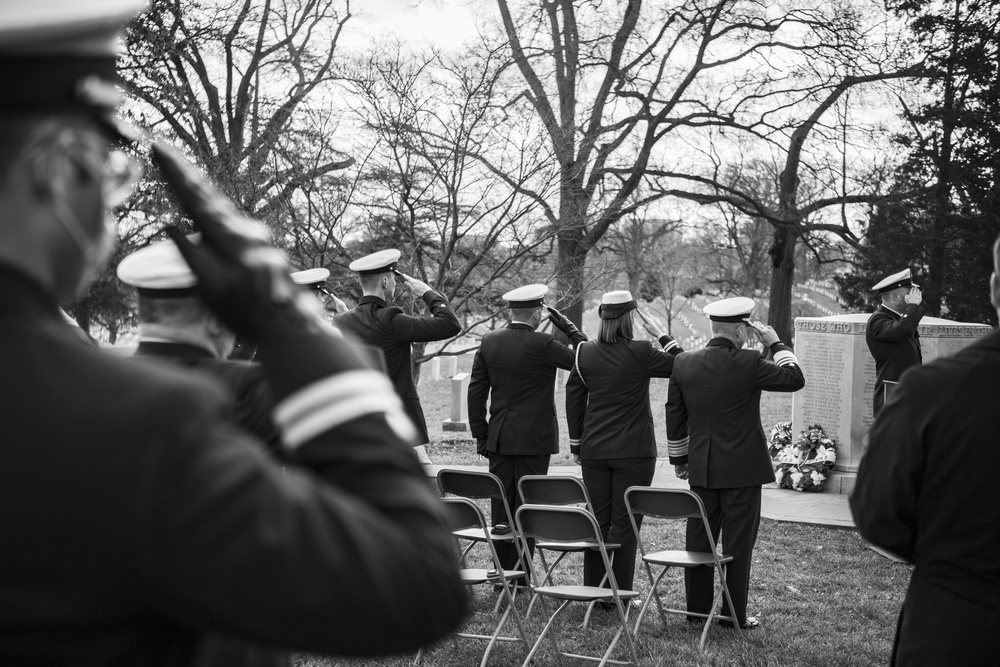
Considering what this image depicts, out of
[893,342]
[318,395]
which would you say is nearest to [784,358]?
[893,342]

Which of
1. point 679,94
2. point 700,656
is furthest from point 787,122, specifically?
point 700,656

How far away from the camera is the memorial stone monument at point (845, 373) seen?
11.3 metres

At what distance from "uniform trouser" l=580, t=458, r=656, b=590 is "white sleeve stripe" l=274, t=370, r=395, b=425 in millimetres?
6208

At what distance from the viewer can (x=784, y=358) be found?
22.5 feet

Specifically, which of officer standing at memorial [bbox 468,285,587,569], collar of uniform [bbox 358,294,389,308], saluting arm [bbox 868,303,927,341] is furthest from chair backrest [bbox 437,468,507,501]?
saluting arm [bbox 868,303,927,341]

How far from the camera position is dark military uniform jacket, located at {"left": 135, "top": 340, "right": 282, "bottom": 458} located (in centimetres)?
200

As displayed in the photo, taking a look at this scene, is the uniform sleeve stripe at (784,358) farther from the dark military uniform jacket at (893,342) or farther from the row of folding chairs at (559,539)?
the dark military uniform jacket at (893,342)

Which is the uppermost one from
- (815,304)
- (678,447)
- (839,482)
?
(815,304)

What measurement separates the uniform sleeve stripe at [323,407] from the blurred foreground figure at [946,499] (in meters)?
2.06

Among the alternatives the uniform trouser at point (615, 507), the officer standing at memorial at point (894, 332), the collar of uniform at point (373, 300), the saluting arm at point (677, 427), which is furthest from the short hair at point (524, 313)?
the officer standing at memorial at point (894, 332)

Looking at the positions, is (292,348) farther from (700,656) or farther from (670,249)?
(670,249)

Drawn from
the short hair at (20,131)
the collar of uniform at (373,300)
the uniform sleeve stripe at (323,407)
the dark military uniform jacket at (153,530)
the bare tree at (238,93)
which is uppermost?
the bare tree at (238,93)

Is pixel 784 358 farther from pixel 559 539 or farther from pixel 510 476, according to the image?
pixel 510 476

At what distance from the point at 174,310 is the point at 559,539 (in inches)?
155
